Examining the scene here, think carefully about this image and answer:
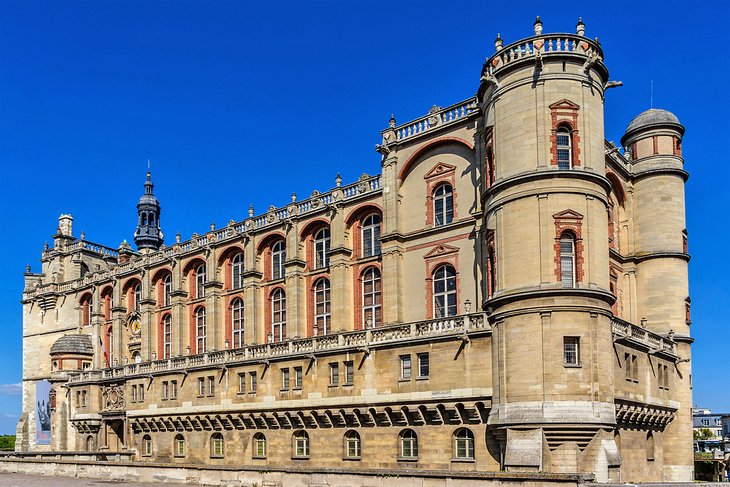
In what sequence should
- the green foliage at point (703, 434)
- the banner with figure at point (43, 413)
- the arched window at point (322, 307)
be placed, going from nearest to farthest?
the arched window at point (322, 307)
the banner with figure at point (43, 413)
the green foliage at point (703, 434)

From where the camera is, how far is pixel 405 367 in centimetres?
4316

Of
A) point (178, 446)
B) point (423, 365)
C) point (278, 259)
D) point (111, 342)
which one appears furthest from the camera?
point (111, 342)

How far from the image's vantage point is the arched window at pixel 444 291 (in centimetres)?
4625

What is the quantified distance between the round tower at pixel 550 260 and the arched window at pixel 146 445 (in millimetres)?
33355

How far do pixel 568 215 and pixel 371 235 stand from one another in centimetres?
1725

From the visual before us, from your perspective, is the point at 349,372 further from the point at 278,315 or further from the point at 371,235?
the point at 278,315

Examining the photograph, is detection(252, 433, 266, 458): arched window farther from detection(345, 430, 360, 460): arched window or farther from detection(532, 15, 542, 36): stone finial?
detection(532, 15, 542, 36): stone finial

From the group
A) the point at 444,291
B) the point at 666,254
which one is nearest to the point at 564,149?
the point at 444,291

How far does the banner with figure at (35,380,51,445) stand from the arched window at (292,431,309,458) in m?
36.7

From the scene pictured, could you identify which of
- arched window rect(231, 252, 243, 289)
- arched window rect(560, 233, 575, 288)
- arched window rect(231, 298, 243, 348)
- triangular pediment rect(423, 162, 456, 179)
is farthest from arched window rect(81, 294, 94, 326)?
arched window rect(560, 233, 575, 288)

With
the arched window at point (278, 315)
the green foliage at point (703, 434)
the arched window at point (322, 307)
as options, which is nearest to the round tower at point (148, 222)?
the arched window at point (278, 315)

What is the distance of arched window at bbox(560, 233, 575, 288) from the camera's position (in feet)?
124

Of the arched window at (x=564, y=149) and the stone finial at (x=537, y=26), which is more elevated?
the stone finial at (x=537, y=26)

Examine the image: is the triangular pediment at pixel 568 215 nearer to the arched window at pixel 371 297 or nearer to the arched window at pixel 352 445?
the arched window at pixel 371 297
